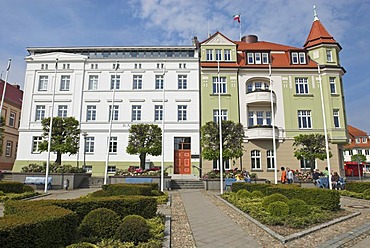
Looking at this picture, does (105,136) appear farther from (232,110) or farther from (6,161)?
(6,161)

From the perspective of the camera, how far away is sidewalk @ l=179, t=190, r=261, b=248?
7.17 metres

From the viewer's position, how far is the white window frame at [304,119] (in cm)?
3143

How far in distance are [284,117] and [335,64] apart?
8.61 m

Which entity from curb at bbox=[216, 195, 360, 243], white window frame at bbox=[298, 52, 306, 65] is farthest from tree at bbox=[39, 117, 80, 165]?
white window frame at bbox=[298, 52, 306, 65]

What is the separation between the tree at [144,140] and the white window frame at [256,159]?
11.5 metres

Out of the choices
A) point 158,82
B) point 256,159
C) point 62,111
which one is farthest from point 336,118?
point 62,111

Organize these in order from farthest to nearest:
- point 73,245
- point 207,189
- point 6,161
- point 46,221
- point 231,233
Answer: point 6,161 → point 207,189 → point 231,233 → point 73,245 → point 46,221

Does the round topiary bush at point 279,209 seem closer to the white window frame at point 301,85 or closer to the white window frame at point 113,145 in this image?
the white window frame at point 113,145

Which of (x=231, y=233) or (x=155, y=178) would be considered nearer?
(x=231, y=233)

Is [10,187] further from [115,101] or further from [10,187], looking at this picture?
[115,101]

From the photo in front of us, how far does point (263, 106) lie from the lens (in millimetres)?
31859

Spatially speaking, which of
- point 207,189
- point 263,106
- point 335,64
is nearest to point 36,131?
point 207,189

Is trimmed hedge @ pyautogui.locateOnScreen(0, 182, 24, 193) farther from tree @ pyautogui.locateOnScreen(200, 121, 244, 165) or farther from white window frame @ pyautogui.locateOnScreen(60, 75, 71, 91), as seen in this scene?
white window frame @ pyautogui.locateOnScreen(60, 75, 71, 91)

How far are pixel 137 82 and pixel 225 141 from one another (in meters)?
14.5
